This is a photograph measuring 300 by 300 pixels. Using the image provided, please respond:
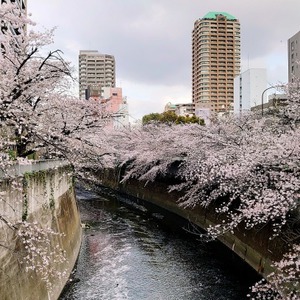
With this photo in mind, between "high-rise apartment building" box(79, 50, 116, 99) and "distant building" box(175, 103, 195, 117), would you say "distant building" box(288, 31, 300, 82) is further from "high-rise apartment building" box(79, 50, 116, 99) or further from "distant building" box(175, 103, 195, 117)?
"high-rise apartment building" box(79, 50, 116, 99)

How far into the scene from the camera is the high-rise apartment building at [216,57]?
10006 centimetres

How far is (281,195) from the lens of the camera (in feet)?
30.3

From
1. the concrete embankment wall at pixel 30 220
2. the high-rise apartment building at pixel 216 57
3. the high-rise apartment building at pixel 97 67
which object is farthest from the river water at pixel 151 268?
the high-rise apartment building at pixel 97 67

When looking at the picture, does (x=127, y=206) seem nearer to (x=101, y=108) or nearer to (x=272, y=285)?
(x=101, y=108)

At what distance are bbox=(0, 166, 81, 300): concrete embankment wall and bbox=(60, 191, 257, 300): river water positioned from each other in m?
1.07

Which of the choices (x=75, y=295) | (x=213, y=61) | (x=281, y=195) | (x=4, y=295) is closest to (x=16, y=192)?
(x=4, y=295)

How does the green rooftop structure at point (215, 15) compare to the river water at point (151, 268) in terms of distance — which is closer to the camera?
the river water at point (151, 268)

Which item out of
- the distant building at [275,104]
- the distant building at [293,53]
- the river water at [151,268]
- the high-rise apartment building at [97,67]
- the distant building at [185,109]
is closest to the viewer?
the river water at [151,268]

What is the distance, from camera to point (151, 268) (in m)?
15.4

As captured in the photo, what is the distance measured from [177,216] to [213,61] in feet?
269

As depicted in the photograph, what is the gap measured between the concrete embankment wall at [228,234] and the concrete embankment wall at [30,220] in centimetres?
684

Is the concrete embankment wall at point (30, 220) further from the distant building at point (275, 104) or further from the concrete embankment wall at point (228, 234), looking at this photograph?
the distant building at point (275, 104)

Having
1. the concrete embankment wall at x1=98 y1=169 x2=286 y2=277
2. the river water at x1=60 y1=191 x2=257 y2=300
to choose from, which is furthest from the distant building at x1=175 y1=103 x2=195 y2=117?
the river water at x1=60 y1=191 x2=257 y2=300

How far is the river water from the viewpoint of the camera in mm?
12812
